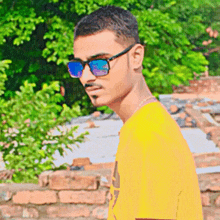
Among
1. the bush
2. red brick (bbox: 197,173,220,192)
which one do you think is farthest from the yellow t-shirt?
the bush

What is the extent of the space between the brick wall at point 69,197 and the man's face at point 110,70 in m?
2.11

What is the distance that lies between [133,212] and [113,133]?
7.82m

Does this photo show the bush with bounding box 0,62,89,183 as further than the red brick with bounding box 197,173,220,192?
Yes

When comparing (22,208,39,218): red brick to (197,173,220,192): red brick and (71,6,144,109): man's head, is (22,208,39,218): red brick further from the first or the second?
(71,6,144,109): man's head

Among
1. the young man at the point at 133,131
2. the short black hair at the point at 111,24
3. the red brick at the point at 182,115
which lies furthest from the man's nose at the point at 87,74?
the red brick at the point at 182,115

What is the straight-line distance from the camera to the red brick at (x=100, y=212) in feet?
11.2

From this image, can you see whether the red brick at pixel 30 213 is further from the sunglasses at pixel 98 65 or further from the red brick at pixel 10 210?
the sunglasses at pixel 98 65

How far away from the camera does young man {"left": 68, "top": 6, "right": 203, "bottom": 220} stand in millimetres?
1182

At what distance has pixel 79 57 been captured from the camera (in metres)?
1.41

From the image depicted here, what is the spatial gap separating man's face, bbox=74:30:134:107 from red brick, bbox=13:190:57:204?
7.65ft

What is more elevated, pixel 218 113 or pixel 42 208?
pixel 218 113

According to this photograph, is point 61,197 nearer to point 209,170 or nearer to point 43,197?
point 43,197

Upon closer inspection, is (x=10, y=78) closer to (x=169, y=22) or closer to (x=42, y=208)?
(x=169, y=22)

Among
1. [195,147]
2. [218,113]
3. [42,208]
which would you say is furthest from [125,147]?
[218,113]
